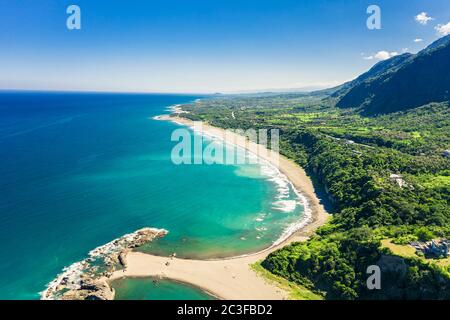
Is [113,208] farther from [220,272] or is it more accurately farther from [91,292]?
[220,272]

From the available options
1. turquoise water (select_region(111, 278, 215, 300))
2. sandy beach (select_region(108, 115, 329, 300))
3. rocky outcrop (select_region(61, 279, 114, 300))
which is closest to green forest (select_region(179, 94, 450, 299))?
sandy beach (select_region(108, 115, 329, 300))

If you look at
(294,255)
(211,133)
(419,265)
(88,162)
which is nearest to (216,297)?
(294,255)

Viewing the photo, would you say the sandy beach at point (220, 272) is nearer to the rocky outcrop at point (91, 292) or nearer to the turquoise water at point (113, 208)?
the rocky outcrop at point (91, 292)

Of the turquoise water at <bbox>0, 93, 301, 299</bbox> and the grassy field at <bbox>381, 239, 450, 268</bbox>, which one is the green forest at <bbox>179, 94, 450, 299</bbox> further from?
the turquoise water at <bbox>0, 93, 301, 299</bbox>

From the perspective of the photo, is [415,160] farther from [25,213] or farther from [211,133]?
Answer: [211,133]

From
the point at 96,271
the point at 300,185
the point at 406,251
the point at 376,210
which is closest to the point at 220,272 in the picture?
the point at 96,271
